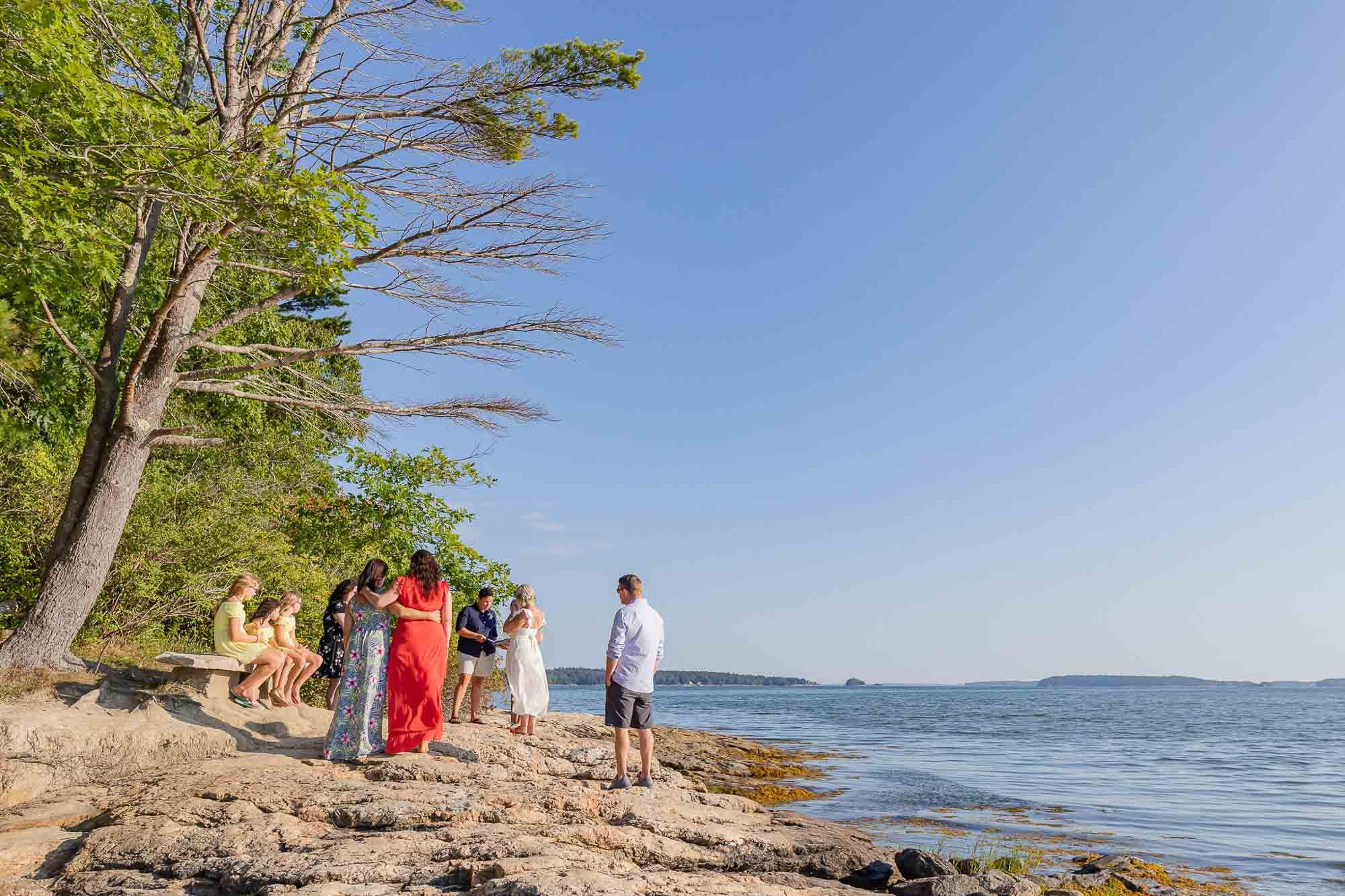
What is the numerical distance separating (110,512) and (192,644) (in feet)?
19.6

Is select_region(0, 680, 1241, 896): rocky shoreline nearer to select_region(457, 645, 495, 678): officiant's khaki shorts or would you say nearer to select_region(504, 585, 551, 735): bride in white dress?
select_region(504, 585, 551, 735): bride in white dress

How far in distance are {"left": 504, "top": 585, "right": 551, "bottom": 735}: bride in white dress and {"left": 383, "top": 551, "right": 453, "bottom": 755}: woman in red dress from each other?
7.93 ft

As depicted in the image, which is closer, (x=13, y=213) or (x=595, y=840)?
(x=595, y=840)

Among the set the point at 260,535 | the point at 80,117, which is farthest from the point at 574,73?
the point at 260,535

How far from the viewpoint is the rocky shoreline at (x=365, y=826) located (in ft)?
17.5

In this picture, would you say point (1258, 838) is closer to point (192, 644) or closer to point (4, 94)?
point (192, 644)

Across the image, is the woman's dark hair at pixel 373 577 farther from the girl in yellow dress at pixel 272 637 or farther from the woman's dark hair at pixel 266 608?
the woman's dark hair at pixel 266 608

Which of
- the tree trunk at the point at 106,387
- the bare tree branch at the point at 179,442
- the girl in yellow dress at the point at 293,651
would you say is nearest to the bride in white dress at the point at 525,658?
the girl in yellow dress at the point at 293,651

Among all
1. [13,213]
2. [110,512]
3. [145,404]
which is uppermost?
[13,213]

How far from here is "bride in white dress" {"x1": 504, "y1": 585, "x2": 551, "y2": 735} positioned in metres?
10.6

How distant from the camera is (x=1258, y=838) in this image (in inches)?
476

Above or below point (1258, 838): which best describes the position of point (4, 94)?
above

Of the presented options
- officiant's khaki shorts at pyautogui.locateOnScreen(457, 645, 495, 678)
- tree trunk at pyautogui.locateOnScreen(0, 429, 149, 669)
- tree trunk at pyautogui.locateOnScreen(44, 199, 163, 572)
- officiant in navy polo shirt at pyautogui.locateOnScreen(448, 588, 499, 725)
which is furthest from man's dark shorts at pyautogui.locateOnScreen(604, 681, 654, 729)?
tree trunk at pyautogui.locateOnScreen(44, 199, 163, 572)

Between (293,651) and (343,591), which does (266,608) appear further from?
(343,591)
